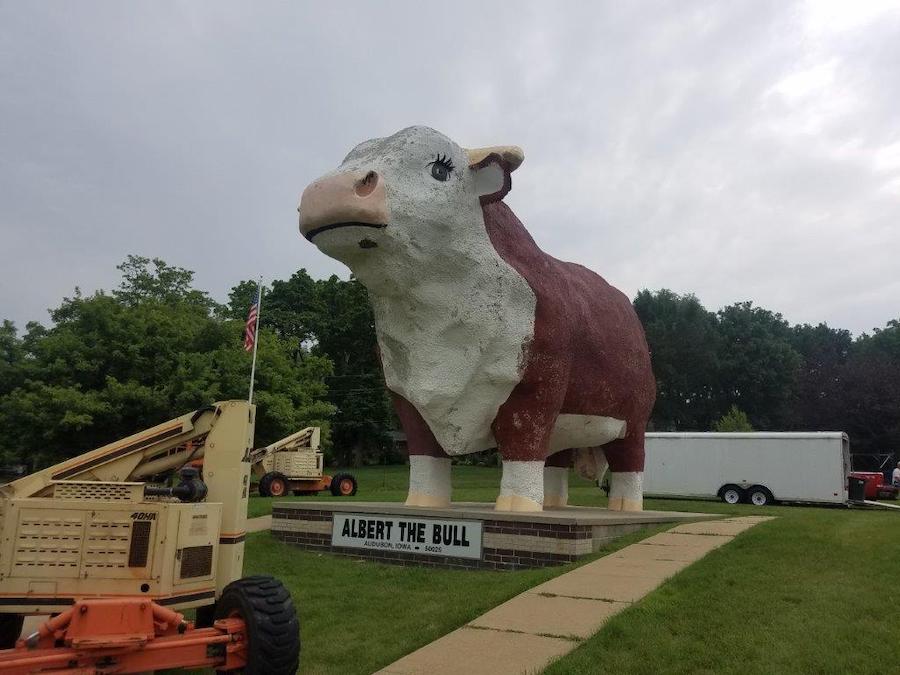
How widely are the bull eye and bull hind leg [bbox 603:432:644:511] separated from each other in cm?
449

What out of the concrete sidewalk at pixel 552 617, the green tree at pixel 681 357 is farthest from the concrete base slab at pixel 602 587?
the green tree at pixel 681 357

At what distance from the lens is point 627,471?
959 centimetres

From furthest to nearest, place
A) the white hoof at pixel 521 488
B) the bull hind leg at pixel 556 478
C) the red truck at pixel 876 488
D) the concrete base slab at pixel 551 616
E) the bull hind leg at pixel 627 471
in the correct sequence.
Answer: the red truck at pixel 876 488, the bull hind leg at pixel 556 478, the bull hind leg at pixel 627 471, the white hoof at pixel 521 488, the concrete base slab at pixel 551 616

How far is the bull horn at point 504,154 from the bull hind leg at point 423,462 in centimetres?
267

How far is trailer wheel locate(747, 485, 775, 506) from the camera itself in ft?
58.2

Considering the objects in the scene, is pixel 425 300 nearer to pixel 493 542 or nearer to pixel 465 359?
pixel 465 359

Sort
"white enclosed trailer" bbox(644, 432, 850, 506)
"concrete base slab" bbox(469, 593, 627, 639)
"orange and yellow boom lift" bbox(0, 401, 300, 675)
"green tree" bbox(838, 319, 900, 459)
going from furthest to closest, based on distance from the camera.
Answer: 1. "green tree" bbox(838, 319, 900, 459)
2. "white enclosed trailer" bbox(644, 432, 850, 506)
3. "concrete base slab" bbox(469, 593, 627, 639)
4. "orange and yellow boom lift" bbox(0, 401, 300, 675)

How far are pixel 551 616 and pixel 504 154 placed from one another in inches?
169

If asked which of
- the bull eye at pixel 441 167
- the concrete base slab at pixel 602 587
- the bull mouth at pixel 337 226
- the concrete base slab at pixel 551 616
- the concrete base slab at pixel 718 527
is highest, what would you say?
the bull eye at pixel 441 167

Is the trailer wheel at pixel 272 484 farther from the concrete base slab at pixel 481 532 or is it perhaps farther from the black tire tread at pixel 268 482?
the concrete base slab at pixel 481 532

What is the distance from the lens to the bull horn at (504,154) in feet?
23.4

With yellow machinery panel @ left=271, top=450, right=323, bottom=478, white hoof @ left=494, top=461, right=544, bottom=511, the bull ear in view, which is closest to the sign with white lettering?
white hoof @ left=494, top=461, right=544, bottom=511

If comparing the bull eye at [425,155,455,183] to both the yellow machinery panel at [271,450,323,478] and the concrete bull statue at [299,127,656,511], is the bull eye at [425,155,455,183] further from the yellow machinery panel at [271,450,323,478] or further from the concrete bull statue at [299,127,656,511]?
the yellow machinery panel at [271,450,323,478]

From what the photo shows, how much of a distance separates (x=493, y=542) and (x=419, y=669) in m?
2.96
